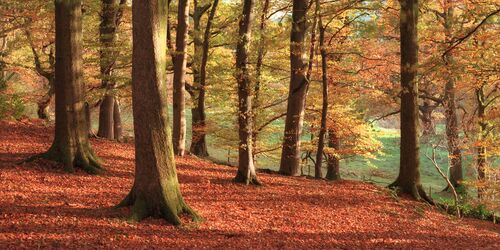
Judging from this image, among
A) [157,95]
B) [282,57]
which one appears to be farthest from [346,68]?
[157,95]

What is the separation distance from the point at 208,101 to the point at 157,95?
16338 millimetres

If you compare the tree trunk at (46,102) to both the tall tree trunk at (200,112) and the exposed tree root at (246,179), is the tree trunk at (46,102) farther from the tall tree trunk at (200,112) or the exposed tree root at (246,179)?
the exposed tree root at (246,179)

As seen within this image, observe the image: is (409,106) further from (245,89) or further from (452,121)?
(452,121)

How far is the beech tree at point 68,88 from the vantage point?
31.1 ft

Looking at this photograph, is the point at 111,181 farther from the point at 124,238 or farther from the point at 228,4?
the point at 228,4

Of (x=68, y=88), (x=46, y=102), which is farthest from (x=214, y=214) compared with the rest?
(x=46, y=102)

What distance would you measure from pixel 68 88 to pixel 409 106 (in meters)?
9.11

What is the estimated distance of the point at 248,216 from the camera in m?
8.44

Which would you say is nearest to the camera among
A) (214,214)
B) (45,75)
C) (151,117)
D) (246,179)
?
(151,117)

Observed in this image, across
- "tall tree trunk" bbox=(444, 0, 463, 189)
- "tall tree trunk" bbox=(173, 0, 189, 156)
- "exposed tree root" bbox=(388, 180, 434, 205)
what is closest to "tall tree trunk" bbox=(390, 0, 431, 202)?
"exposed tree root" bbox=(388, 180, 434, 205)

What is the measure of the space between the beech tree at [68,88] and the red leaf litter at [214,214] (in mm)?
430

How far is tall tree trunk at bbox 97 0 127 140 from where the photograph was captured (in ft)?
48.0

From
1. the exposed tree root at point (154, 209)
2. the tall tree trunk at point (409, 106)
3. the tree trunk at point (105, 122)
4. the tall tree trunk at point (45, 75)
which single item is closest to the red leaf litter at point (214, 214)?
the exposed tree root at point (154, 209)

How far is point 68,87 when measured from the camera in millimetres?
9625
